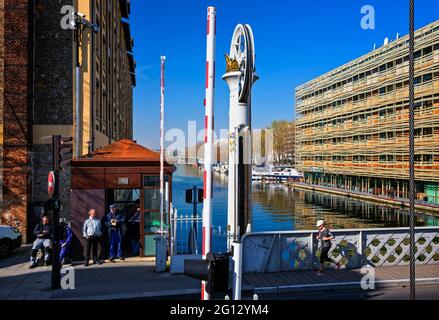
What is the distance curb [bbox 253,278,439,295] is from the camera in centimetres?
970

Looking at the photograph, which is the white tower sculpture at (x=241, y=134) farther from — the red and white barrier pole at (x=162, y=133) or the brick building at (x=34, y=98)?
the brick building at (x=34, y=98)

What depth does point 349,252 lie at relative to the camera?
11.8 metres

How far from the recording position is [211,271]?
4590 mm

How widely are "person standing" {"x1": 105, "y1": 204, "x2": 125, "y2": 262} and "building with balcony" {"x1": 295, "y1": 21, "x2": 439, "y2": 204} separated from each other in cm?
4085

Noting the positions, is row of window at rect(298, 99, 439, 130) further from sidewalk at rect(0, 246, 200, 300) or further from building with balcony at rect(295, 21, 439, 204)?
sidewalk at rect(0, 246, 200, 300)

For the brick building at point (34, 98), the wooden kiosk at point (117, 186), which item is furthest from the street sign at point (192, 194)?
the brick building at point (34, 98)

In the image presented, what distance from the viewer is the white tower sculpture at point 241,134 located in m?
13.6

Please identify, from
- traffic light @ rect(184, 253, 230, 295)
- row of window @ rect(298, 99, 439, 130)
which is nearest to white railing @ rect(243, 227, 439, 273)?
traffic light @ rect(184, 253, 230, 295)

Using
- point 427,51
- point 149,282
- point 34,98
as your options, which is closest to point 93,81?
point 34,98

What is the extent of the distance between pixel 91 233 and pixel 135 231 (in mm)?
2244

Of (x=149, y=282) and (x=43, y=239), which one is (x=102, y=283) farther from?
(x=43, y=239)

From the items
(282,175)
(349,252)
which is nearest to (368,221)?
(349,252)

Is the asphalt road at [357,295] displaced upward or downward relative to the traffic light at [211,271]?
downward

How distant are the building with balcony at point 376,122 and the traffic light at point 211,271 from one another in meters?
45.4
